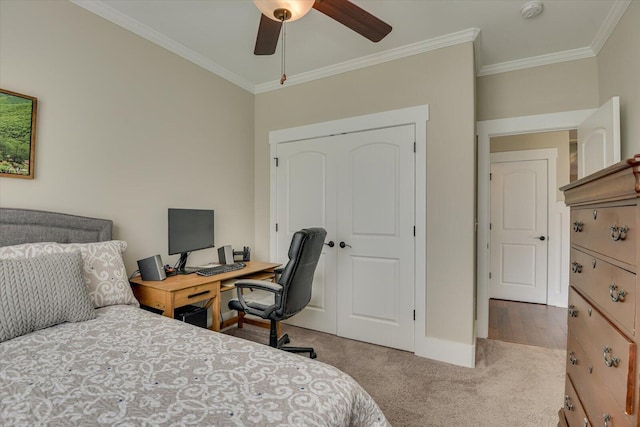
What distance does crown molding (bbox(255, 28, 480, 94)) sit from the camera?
8.52ft

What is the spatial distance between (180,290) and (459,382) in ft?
6.84

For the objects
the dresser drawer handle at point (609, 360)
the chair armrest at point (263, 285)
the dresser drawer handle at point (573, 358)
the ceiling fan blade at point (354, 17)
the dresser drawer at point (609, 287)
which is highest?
the ceiling fan blade at point (354, 17)

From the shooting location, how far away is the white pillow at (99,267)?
5.84 feet

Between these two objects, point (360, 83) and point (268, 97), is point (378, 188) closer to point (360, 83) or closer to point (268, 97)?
point (360, 83)

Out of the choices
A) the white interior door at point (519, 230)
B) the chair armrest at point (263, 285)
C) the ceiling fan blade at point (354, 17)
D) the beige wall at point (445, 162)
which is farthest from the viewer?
the white interior door at point (519, 230)

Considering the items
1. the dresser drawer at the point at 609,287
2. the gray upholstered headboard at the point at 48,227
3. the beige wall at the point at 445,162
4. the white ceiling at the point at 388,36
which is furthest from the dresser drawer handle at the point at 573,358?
the gray upholstered headboard at the point at 48,227

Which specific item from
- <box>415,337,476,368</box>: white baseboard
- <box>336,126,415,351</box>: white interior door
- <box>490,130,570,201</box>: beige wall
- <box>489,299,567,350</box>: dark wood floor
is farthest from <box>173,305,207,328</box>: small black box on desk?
<box>490,130,570,201</box>: beige wall

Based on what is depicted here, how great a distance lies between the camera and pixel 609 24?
7.82ft

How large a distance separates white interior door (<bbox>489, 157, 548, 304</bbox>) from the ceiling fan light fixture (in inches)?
165

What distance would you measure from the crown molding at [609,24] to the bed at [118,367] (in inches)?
117

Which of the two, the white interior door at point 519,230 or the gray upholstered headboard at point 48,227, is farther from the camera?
the white interior door at point 519,230

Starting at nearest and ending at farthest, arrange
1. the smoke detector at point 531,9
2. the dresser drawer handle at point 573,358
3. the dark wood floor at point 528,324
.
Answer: the dresser drawer handle at point 573,358
the smoke detector at point 531,9
the dark wood floor at point 528,324

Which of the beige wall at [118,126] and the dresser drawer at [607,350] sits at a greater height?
the beige wall at [118,126]

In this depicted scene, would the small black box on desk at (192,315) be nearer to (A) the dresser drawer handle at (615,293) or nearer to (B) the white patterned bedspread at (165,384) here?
(B) the white patterned bedspread at (165,384)
